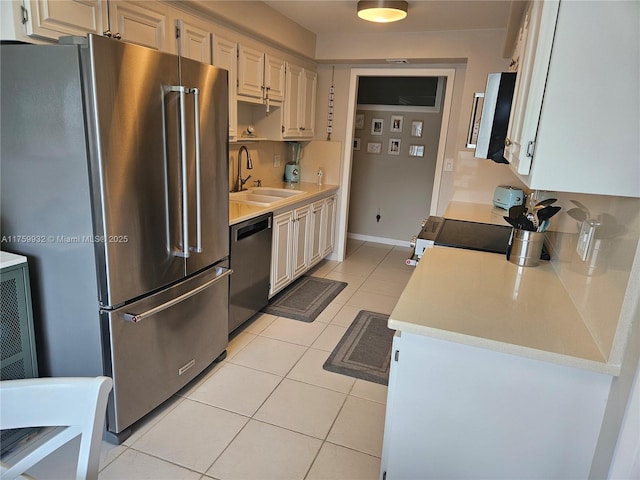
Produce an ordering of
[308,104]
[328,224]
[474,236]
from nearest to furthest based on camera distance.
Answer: [474,236] → [308,104] → [328,224]

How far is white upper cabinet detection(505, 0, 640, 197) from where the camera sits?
42.0 inches

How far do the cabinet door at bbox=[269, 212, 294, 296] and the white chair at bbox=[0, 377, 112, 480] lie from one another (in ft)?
7.45

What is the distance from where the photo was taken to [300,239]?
3758 millimetres

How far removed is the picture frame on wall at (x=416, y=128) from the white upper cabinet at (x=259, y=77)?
6.87 feet

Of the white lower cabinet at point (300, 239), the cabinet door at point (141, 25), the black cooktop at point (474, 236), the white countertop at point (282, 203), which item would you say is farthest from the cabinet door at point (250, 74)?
the black cooktop at point (474, 236)

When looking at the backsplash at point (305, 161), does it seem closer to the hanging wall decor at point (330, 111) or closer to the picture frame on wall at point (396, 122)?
the hanging wall decor at point (330, 111)

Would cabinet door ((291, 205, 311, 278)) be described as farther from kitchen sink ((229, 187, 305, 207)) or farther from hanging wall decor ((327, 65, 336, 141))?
hanging wall decor ((327, 65, 336, 141))

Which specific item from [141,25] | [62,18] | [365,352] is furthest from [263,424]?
[141,25]

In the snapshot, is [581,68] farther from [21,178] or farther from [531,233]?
[21,178]

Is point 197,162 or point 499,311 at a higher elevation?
point 197,162

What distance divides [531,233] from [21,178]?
221 centimetres

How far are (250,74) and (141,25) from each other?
1.11 meters

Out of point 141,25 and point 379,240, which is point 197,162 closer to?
point 141,25

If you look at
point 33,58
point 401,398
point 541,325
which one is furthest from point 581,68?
point 33,58
